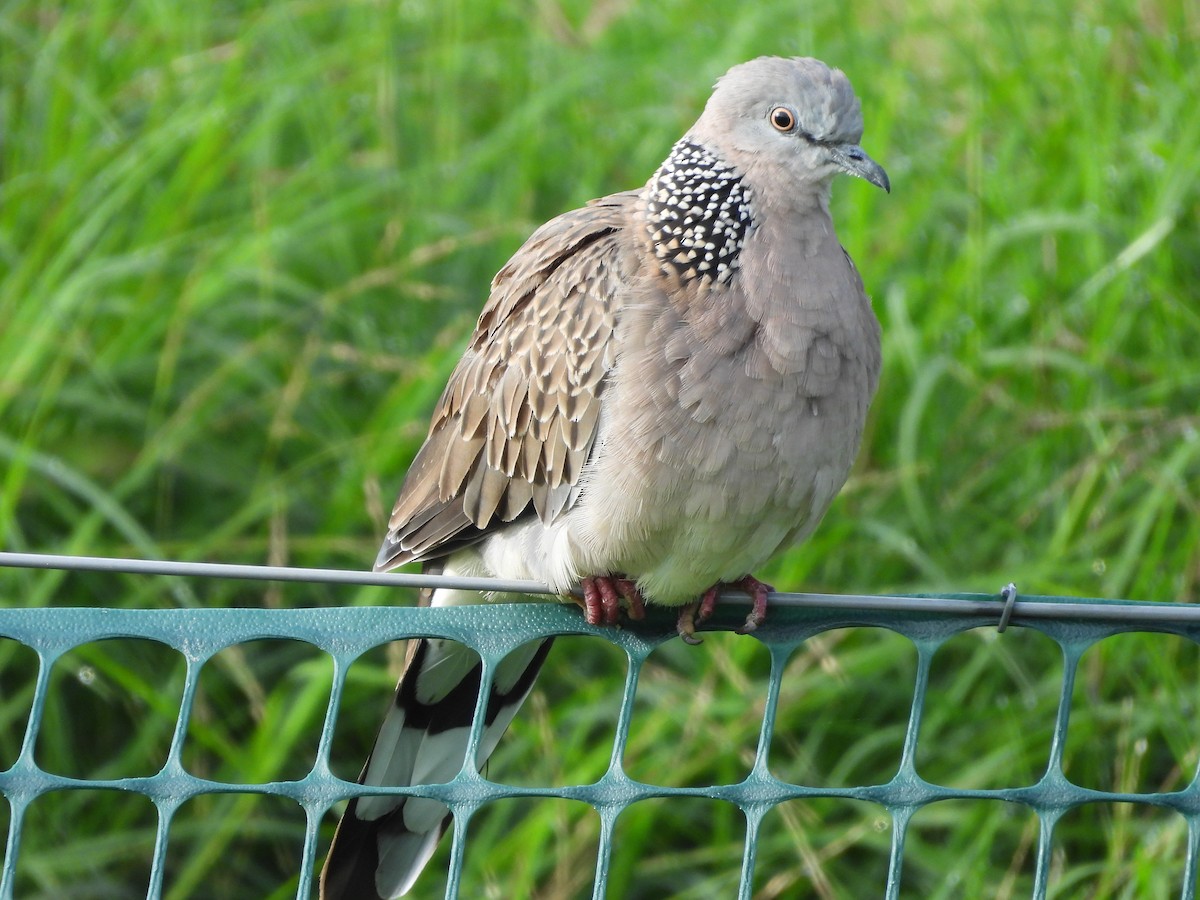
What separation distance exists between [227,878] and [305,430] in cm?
118

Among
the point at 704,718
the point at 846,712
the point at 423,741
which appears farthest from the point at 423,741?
the point at 846,712

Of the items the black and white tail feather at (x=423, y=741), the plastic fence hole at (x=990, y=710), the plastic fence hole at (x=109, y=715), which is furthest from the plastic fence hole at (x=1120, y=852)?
the plastic fence hole at (x=109, y=715)

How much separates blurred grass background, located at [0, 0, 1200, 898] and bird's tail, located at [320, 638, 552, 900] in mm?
634

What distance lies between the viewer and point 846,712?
380 centimetres

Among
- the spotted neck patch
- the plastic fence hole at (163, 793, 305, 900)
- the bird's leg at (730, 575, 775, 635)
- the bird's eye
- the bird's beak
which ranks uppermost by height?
the bird's eye

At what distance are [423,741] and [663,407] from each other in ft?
2.51

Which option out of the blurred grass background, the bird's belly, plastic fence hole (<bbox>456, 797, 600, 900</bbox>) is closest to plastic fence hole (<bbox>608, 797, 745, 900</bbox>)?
the blurred grass background

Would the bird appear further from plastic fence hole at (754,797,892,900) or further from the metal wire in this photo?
plastic fence hole at (754,797,892,900)

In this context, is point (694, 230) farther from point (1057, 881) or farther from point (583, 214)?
point (1057, 881)

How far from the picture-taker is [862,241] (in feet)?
13.4

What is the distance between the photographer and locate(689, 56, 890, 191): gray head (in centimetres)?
272

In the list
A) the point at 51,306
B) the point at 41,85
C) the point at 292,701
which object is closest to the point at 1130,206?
the point at 292,701

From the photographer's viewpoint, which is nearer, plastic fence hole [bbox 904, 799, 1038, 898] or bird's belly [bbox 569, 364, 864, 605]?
bird's belly [bbox 569, 364, 864, 605]

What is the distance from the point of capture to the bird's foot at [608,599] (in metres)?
2.52
